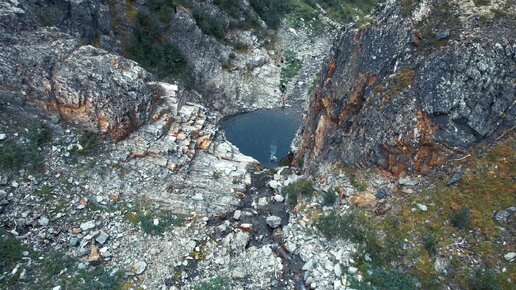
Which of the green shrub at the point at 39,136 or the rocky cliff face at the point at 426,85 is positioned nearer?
the rocky cliff face at the point at 426,85

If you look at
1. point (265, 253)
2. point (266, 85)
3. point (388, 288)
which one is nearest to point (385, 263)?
point (388, 288)

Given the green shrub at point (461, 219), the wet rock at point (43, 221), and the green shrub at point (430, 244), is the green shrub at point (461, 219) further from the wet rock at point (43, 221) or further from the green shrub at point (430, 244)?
the wet rock at point (43, 221)

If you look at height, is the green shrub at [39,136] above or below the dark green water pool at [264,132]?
above

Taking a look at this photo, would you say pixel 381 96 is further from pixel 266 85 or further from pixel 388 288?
pixel 266 85

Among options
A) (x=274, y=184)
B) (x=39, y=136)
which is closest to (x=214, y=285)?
(x=274, y=184)

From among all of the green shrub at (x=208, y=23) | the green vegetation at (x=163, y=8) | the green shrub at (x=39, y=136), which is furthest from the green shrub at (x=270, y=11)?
the green shrub at (x=39, y=136)

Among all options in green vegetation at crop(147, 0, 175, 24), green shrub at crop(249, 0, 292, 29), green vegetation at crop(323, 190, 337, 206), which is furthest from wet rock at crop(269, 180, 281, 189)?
green shrub at crop(249, 0, 292, 29)
